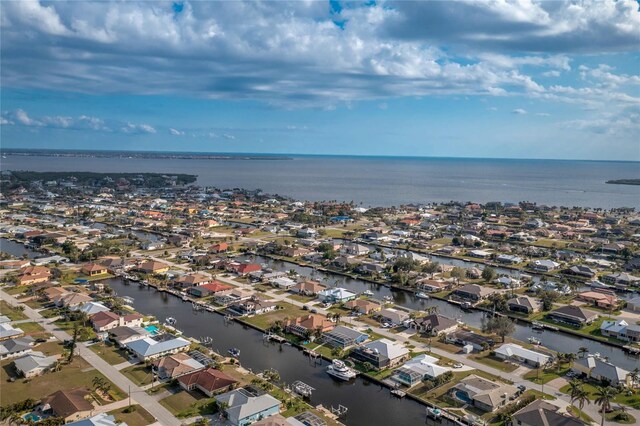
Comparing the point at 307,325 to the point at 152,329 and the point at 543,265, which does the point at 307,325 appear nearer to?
the point at 152,329

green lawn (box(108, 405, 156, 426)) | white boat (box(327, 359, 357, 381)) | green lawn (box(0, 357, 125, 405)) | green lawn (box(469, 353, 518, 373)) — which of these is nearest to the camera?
green lawn (box(108, 405, 156, 426))

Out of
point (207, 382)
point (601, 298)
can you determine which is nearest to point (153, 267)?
point (207, 382)

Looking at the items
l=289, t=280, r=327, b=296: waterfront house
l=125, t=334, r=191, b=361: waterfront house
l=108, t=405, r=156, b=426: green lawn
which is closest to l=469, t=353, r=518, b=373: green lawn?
l=289, t=280, r=327, b=296: waterfront house

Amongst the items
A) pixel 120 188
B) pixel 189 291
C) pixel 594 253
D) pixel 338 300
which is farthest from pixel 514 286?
pixel 120 188

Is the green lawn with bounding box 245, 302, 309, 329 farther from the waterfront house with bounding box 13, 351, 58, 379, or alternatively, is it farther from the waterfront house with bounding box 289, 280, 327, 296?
the waterfront house with bounding box 13, 351, 58, 379

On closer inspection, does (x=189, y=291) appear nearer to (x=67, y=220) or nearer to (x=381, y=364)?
(x=381, y=364)

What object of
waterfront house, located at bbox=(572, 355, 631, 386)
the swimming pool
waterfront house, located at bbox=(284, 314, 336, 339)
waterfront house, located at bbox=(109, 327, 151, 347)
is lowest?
the swimming pool
